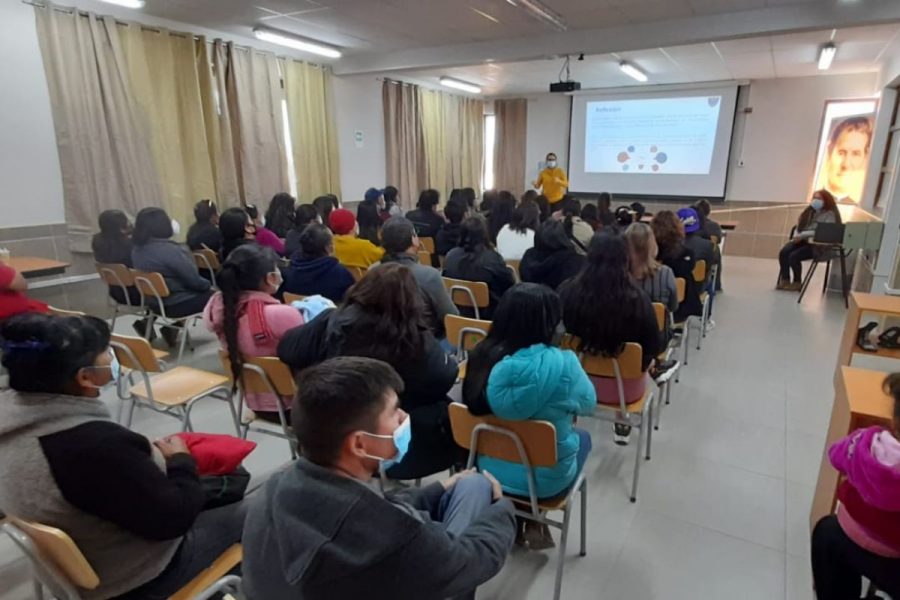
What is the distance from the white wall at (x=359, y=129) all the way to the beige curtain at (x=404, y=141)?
131mm

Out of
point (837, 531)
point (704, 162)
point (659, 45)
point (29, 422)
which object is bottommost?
point (837, 531)

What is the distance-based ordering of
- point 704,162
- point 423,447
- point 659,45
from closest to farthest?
point 423,447, point 659,45, point 704,162

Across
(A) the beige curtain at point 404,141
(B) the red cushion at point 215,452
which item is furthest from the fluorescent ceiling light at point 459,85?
(B) the red cushion at point 215,452

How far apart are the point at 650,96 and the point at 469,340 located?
26.1 ft

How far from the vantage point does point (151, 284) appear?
3.45 metres

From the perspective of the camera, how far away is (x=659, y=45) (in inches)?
203

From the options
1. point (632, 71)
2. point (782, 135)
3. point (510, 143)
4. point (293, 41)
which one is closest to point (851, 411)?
point (293, 41)

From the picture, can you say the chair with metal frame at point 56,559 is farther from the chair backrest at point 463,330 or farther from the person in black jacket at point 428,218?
the person in black jacket at point 428,218

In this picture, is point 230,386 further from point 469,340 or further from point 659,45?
point 659,45

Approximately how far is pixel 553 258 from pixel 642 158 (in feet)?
22.5

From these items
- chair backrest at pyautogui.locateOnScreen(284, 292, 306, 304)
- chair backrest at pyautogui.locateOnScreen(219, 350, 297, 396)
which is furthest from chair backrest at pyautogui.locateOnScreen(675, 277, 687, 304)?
chair backrest at pyautogui.locateOnScreen(219, 350, 297, 396)

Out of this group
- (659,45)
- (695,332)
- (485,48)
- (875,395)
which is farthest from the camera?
(485,48)

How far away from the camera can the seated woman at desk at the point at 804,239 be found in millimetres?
5922

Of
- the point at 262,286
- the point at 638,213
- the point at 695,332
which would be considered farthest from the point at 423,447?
the point at 638,213
